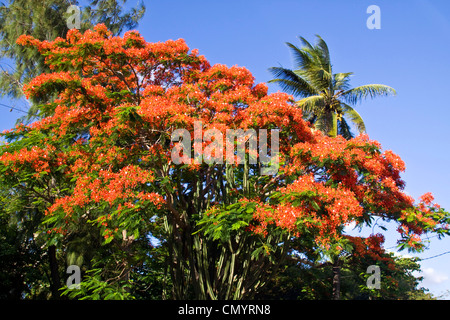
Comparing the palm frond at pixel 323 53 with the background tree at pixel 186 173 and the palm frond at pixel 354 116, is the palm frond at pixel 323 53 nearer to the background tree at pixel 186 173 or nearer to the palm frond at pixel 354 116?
the palm frond at pixel 354 116

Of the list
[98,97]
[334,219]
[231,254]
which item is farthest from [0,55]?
[334,219]

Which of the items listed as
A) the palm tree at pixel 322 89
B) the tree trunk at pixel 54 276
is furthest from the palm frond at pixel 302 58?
the tree trunk at pixel 54 276

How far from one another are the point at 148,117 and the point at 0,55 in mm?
12775

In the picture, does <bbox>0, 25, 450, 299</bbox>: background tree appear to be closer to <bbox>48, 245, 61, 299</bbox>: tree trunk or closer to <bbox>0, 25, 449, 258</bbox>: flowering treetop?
<bbox>0, 25, 449, 258</bbox>: flowering treetop

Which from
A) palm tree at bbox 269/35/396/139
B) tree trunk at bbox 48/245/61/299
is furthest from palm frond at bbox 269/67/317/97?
tree trunk at bbox 48/245/61/299

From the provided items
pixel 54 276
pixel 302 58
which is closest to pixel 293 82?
pixel 302 58

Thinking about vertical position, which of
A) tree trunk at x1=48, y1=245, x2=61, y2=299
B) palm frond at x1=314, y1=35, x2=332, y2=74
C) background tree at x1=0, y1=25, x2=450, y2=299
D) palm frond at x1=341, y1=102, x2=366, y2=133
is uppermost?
palm frond at x1=314, y1=35, x2=332, y2=74

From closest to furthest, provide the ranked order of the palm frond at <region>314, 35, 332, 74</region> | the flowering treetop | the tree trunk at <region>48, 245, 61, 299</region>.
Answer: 1. the flowering treetop
2. the tree trunk at <region>48, 245, 61, 299</region>
3. the palm frond at <region>314, 35, 332, 74</region>

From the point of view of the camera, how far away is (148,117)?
779 cm

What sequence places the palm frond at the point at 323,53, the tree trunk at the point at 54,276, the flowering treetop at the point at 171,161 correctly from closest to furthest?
the flowering treetop at the point at 171,161 < the tree trunk at the point at 54,276 < the palm frond at the point at 323,53

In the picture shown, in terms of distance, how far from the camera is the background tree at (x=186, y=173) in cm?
704

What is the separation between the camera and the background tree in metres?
7.04
